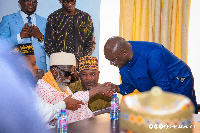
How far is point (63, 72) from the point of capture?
275 cm

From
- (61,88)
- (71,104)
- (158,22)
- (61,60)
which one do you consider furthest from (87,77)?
(158,22)

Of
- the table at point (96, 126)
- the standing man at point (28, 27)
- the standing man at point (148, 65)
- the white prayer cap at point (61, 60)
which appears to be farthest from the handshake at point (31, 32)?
the table at point (96, 126)

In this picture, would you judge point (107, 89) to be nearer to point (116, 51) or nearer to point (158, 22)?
point (116, 51)

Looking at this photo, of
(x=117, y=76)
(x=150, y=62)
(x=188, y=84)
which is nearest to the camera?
(x=150, y=62)

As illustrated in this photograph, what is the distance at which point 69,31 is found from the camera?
3.88 m

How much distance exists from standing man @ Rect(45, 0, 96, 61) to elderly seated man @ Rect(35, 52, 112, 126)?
80 cm

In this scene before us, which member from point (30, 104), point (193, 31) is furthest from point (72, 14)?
point (30, 104)

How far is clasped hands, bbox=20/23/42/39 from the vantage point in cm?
349

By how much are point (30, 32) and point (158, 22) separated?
227 cm

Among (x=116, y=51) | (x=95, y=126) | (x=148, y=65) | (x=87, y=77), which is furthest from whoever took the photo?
(x=87, y=77)

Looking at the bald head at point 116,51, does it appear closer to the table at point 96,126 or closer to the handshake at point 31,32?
the table at point 96,126

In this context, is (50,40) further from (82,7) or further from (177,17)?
(177,17)

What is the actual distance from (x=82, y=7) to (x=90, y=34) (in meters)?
0.50

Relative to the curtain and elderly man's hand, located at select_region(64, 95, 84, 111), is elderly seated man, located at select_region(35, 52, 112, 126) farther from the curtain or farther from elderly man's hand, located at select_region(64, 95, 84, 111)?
the curtain
